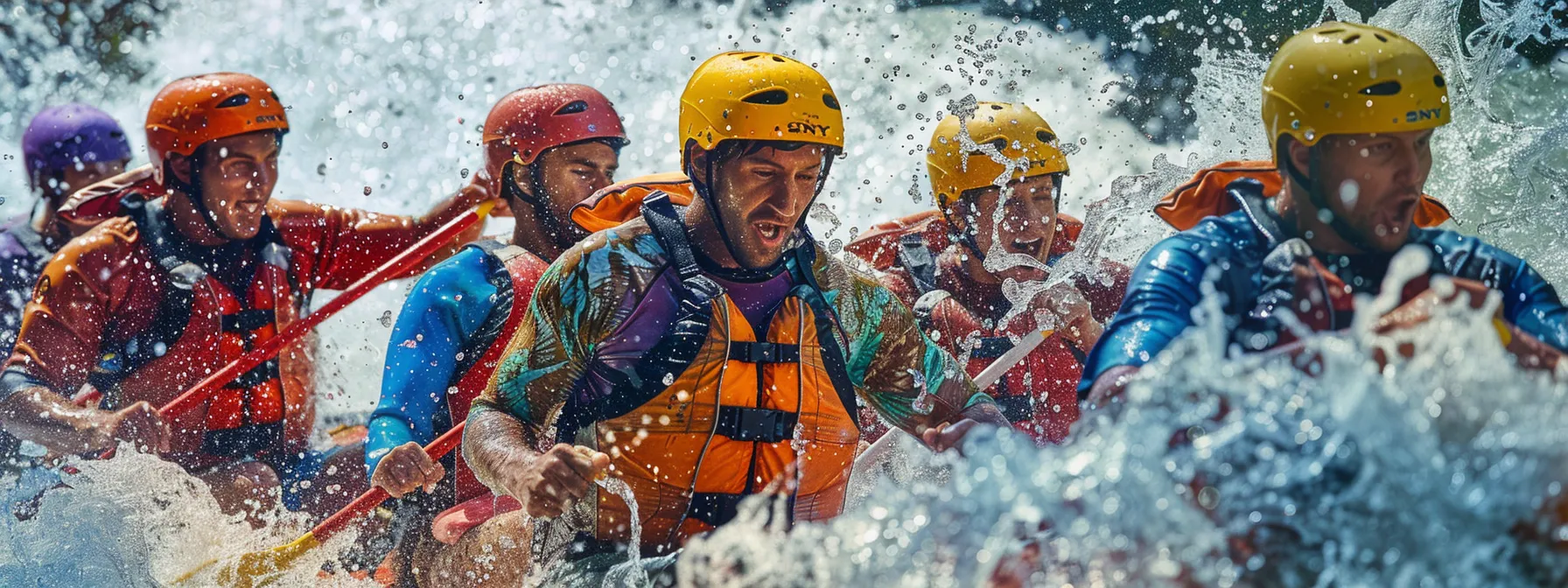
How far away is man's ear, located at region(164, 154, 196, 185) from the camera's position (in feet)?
22.4

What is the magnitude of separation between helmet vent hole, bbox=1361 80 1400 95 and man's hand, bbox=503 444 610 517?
1.82m

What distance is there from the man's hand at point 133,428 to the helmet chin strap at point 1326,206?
4402mm

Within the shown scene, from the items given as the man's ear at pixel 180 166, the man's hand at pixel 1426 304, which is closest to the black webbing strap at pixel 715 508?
the man's hand at pixel 1426 304

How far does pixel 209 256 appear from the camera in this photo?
676 cm

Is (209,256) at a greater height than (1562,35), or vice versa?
(209,256)

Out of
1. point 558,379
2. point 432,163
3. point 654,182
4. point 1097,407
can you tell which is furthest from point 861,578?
point 432,163

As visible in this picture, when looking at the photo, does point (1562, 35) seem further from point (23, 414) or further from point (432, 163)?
point (23, 414)

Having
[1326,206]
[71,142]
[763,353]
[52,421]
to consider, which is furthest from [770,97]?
[71,142]

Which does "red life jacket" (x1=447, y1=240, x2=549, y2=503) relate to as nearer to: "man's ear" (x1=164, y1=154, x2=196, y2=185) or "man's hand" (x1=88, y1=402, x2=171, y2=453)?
"man's hand" (x1=88, y1=402, x2=171, y2=453)

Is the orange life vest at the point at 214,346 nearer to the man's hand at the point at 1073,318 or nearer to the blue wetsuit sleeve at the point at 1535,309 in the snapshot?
the man's hand at the point at 1073,318

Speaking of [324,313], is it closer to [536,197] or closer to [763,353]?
[536,197]

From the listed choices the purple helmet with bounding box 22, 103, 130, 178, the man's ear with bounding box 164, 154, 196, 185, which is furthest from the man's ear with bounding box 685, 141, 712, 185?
the purple helmet with bounding box 22, 103, 130, 178

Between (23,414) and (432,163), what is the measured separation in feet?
11.4

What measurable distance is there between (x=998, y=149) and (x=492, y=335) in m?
2.19
